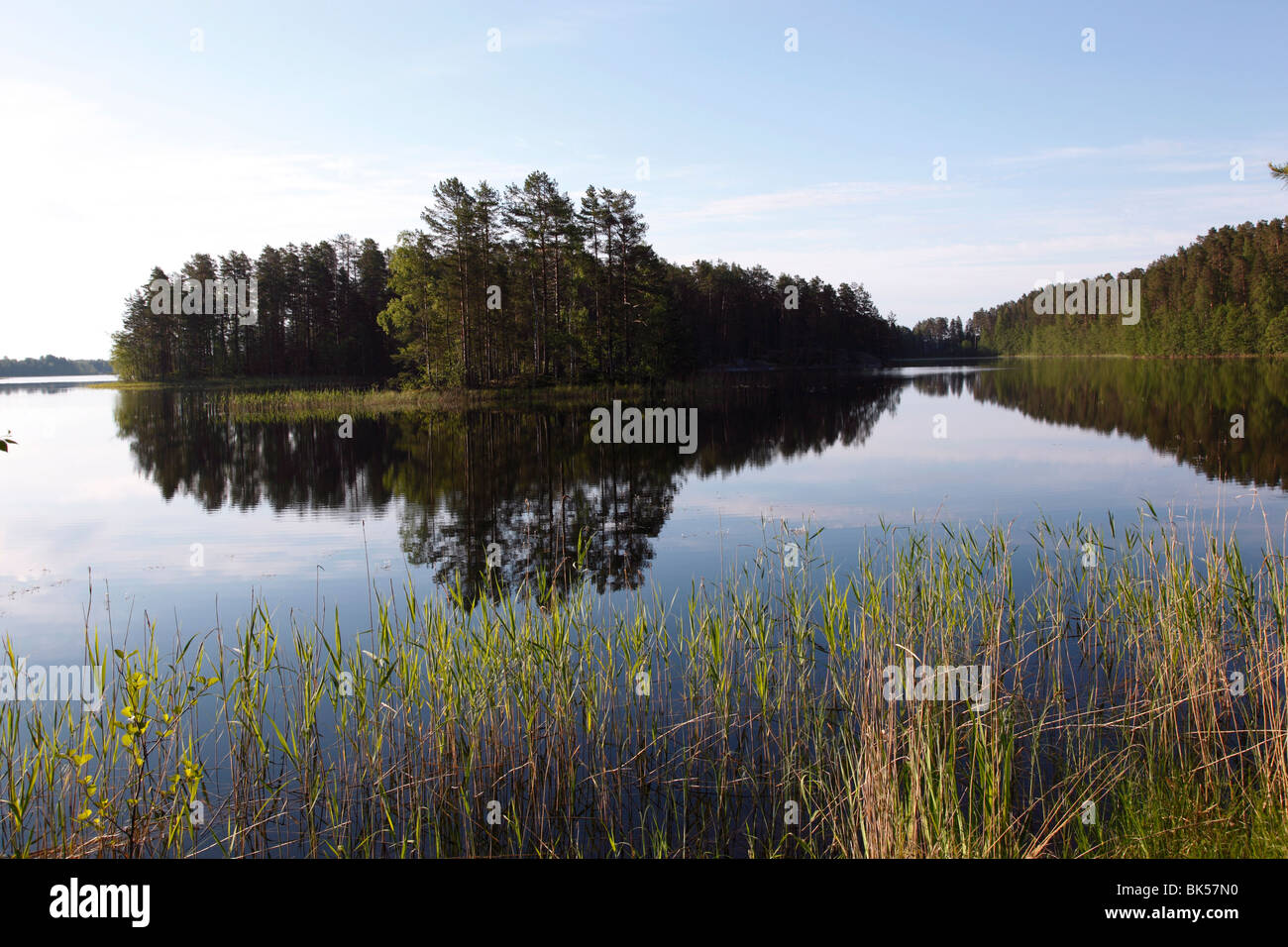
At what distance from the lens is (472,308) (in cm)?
4972

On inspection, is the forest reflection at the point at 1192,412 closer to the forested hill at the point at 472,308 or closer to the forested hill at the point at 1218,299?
the forested hill at the point at 472,308

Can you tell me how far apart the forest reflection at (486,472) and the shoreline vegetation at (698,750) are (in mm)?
1333

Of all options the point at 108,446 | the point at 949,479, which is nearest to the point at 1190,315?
the point at 949,479

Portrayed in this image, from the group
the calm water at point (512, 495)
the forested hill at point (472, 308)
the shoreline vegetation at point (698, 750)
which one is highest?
the forested hill at point (472, 308)

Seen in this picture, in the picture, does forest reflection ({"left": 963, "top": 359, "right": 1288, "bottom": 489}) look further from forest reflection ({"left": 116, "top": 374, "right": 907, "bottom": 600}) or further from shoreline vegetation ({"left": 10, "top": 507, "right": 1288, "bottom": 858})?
shoreline vegetation ({"left": 10, "top": 507, "right": 1288, "bottom": 858})

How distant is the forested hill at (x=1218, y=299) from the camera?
286 feet

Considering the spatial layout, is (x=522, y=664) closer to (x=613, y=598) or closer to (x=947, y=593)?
(x=613, y=598)

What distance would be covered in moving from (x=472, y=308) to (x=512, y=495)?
3373 cm

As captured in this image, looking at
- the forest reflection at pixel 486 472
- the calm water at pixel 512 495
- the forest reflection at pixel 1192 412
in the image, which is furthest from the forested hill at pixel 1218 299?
the forest reflection at pixel 486 472

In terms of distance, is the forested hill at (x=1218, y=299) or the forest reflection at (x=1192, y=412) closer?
the forest reflection at (x=1192, y=412)

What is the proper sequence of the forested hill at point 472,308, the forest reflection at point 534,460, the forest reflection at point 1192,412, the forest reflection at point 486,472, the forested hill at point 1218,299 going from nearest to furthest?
the forest reflection at point 486,472, the forest reflection at point 534,460, the forest reflection at point 1192,412, the forested hill at point 472,308, the forested hill at point 1218,299

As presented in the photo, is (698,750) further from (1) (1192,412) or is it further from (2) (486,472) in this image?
(1) (1192,412)

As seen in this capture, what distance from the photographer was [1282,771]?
183 inches
